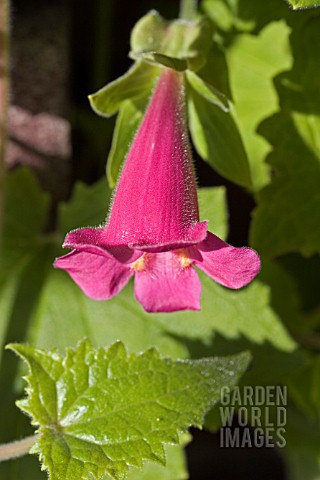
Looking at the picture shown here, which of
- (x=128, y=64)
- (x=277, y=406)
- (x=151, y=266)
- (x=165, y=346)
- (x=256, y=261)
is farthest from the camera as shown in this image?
(x=128, y=64)

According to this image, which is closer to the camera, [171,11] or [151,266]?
[151,266]

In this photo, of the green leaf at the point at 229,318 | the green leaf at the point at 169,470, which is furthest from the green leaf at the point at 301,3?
the green leaf at the point at 169,470

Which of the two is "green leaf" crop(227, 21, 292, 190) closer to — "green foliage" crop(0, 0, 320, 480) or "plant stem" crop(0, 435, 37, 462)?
"green foliage" crop(0, 0, 320, 480)

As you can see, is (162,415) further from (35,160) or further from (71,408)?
(35,160)

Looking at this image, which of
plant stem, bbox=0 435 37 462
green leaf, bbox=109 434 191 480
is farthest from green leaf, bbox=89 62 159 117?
green leaf, bbox=109 434 191 480

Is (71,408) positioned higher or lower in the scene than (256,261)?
lower

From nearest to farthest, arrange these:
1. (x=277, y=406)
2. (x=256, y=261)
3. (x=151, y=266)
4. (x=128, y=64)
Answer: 1. (x=256, y=261)
2. (x=151, y=266)
3. (x=277, y=406)
4. (x=128, y=64)

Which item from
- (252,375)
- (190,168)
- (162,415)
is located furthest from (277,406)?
(190,168)

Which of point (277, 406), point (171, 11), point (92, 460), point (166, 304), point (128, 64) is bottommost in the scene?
point (277, 406)
